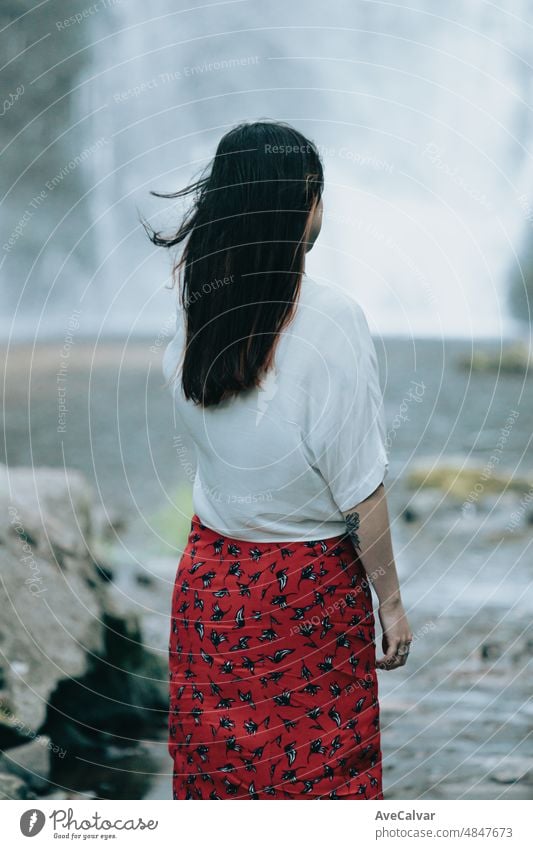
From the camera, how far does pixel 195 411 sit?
3.43 ft

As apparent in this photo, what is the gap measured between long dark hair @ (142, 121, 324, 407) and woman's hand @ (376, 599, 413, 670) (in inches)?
11.6

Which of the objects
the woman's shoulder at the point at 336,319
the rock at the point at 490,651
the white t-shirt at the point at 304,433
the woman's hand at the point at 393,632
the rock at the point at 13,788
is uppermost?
the woman's shoulder at the point at 336,319

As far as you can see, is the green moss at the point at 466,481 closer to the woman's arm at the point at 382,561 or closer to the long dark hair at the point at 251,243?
the woman's arm at the point at 382,561

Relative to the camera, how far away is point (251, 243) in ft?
3.21

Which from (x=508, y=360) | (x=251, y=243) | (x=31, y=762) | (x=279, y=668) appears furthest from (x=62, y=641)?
(x=508, y=360)

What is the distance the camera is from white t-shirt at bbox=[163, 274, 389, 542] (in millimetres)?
958

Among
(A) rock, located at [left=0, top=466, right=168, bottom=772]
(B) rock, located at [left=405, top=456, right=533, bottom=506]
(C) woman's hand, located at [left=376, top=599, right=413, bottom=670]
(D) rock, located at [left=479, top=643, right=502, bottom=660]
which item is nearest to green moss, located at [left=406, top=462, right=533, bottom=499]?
(B) rock, located at [left=405, top=456, right=533, bottom=506]

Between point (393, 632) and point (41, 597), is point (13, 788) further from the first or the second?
point (393, 632)

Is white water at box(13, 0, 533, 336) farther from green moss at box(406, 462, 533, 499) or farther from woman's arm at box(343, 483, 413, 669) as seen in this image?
woman's arm at box(343, 483, 413, 669)

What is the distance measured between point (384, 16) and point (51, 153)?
6.85ft

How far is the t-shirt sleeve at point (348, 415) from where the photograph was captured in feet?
3.12

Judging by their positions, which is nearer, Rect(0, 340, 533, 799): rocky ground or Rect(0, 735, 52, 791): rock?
Rect(0, 735, 52, 791): rock

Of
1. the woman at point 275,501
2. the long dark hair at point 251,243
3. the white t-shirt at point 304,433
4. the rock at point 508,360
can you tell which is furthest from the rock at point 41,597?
the rock at point 508,360

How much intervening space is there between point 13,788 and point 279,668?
0.77 m
